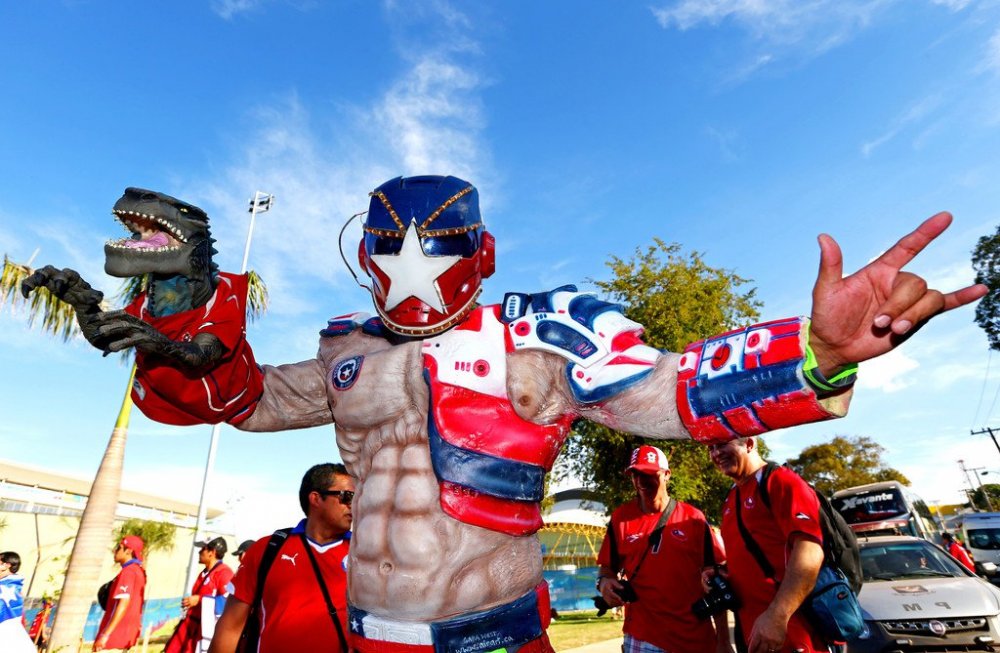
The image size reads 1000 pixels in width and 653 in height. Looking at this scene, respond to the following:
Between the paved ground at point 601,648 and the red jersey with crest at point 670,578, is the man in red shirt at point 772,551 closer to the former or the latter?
the red jersey with crest at point 670,578

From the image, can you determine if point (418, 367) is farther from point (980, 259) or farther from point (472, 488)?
point (980, 259)

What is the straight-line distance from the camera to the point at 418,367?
88.2 inches

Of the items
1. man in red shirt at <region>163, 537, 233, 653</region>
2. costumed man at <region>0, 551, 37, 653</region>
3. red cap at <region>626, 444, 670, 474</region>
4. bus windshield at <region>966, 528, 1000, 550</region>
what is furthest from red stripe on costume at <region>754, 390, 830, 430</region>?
bus windshield at <region>966, 528, 1000, 550</region>

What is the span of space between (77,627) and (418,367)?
1008cm

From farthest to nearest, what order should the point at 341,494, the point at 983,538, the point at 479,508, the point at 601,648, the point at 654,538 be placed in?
the point at 983,538, the point at 601,648, the point at 654,538, the point at 341,494, the point at 479,508

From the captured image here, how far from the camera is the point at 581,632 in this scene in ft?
43.8

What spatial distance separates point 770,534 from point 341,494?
9.13ft

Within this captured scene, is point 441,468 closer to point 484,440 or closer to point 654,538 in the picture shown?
point 484,440

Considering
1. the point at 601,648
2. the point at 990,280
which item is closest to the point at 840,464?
the point at 990,280

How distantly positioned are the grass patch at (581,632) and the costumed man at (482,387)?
8411mm

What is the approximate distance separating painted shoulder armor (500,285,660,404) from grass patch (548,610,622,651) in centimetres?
860

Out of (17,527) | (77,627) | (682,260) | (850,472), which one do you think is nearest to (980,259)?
(682,260)

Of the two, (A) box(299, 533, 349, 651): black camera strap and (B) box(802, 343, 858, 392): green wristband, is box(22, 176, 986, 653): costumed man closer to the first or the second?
(B) box(802, 343, 858, 392): green wristband

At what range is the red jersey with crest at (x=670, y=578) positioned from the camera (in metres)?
4.20
